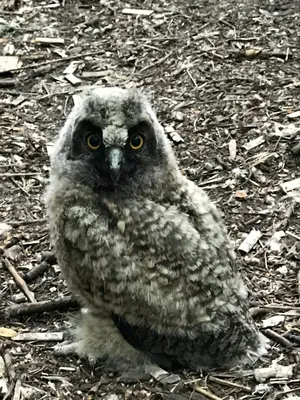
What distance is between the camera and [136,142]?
405cm

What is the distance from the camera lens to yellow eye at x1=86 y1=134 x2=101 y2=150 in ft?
13.1

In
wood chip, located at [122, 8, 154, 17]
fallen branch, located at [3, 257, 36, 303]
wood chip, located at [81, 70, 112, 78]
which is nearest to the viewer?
fallen branch, located at [3, 257, 36, 303]

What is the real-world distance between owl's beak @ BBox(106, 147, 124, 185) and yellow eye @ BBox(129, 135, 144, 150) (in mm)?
115

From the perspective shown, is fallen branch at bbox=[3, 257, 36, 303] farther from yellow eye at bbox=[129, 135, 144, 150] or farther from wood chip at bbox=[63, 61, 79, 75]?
wood chip at bbox=[63, 61, 79, 75]

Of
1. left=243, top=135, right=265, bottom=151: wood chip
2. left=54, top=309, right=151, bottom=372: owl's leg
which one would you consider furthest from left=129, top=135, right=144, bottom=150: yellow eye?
left=243, top=135, right=265, bottom=151: wood chip

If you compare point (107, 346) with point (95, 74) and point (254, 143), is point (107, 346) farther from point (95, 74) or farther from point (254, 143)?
point (95, 74)

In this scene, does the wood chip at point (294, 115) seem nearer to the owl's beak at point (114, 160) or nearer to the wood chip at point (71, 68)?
the wood chip at point (71, 68)

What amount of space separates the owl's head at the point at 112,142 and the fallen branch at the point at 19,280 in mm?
943

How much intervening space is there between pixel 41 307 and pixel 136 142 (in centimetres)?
130

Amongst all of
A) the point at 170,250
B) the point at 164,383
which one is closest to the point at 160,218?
the point at 170,250

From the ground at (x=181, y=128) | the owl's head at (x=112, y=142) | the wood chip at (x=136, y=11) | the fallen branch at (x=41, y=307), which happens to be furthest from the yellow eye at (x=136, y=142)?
the wood chip at (x=136, y=11)

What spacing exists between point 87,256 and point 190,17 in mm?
4440

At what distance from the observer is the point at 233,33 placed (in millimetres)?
7656

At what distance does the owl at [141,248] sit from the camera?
13.4ft
